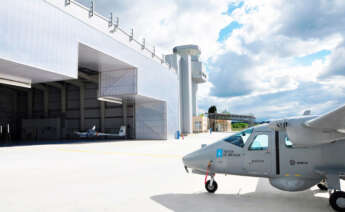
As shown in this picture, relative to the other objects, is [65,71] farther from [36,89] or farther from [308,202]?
[36,89]

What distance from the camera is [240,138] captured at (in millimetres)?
6930

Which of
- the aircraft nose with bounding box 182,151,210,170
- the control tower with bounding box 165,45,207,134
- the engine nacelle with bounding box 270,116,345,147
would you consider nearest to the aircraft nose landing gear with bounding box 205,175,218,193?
the aircraft nose with bounding box 182,151,210,170

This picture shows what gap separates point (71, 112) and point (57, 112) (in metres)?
4.45

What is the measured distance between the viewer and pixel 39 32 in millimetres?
19859

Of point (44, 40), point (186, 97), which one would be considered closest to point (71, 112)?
point (186, 97)

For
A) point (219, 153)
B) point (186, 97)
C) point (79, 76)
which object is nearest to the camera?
point (219, 153)

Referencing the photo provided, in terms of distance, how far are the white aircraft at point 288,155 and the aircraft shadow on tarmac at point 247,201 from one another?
0.46 meters

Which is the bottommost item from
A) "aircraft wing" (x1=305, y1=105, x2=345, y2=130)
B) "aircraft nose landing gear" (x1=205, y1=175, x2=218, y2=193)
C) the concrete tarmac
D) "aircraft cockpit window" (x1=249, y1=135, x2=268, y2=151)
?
the concrete tarmac

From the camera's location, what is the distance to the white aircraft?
5.25 metres

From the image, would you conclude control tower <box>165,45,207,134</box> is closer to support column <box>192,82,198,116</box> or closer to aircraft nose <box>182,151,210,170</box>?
support column <box>192,82,198,116</box>

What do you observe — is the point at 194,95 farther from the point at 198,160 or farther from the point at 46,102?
the point at 198,160

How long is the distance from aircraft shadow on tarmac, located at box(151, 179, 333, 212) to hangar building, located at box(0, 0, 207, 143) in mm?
18969

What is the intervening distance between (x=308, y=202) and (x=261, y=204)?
1456 mm

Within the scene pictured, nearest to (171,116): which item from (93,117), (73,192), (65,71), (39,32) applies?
(93,117)
